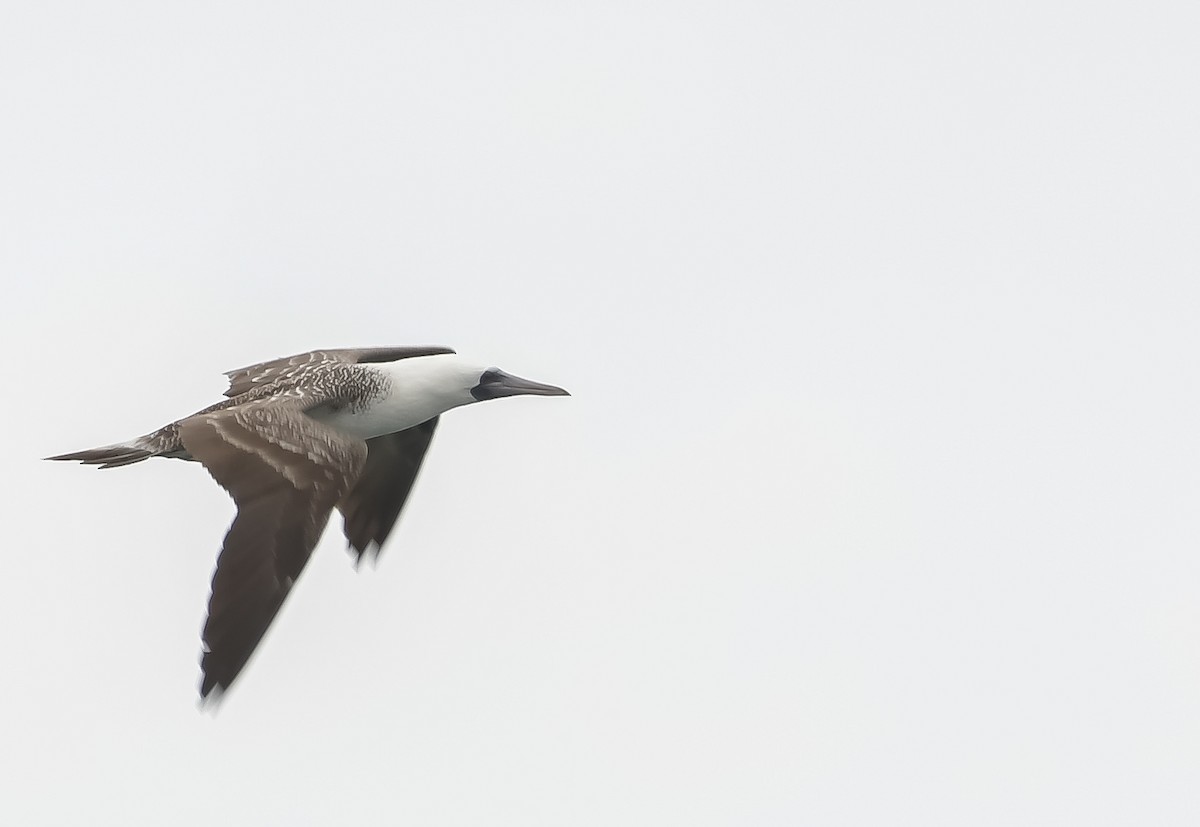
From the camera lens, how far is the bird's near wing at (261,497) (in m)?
16.5

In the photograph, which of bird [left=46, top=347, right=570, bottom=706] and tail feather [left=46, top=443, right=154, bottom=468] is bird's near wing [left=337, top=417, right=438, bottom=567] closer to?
bird [left=46, top=347, right=570, bottom=706]

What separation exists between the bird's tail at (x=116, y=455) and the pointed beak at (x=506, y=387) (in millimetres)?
3765

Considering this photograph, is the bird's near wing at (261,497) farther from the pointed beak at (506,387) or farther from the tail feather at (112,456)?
the pointed beak at (506,387)

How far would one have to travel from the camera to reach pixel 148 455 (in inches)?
782

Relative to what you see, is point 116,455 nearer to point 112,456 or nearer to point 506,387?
point 112,456

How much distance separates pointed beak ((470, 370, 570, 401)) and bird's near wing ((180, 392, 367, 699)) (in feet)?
7.39

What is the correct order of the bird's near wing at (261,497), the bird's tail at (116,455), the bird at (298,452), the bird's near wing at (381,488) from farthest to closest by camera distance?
the bird's near wing at (381,488), the bird's tail at (116,455), the bird at (298,452), the bird's near wing at (261,497)

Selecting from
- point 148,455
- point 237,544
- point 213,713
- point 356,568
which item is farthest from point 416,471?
point 213,713

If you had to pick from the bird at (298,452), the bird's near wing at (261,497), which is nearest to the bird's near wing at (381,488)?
the bird at (298,452)

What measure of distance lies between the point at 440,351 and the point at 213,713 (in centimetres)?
751

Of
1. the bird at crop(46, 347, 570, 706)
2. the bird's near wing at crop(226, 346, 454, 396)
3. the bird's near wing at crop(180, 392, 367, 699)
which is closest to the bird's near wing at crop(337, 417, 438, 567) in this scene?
the bird at crop(46, 347, 570, 706)

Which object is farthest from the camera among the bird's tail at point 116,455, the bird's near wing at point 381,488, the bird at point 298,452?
the bird's near wing at point 381,488

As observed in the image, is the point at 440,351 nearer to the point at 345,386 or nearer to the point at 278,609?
the point at 345,386

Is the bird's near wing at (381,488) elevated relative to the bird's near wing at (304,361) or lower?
lower
